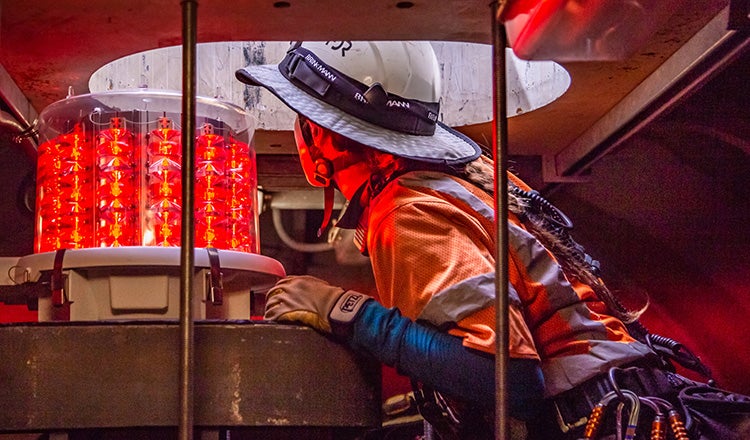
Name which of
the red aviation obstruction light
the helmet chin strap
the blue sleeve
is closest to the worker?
the blue sleeve

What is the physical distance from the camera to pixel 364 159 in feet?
6.86

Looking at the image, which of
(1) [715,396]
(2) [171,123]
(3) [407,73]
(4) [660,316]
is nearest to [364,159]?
(3) [407,73]

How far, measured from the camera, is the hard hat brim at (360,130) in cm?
193

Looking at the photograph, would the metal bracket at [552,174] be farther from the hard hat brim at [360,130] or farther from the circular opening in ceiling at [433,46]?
the hard hat brim at [360,130]

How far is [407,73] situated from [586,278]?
654 millimetres

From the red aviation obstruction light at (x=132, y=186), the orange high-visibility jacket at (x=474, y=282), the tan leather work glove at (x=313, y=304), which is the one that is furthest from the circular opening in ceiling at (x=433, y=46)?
the tan leather work glove at (x=313, y=304)

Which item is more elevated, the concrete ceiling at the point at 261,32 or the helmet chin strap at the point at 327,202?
the concrete ceiling at the point at 261,32

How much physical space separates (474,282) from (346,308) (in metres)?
0.24

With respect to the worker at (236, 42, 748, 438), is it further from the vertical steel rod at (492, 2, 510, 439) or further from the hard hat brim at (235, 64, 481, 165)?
the vertical steel rod at (492, 2, 510, 439)

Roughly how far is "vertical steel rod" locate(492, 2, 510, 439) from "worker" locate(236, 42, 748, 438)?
0.39 feet

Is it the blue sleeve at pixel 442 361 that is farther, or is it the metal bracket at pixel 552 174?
the metal bracket at pixel 552 174

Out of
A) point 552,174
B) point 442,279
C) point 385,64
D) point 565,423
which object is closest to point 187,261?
point 442,279

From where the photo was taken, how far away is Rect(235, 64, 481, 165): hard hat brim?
1.93 metres

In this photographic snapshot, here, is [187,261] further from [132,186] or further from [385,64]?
[385,64]
